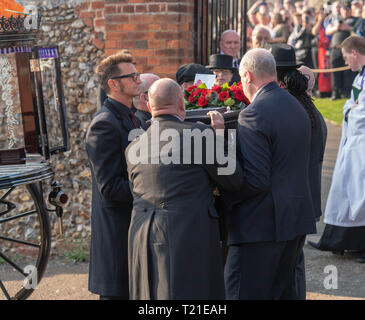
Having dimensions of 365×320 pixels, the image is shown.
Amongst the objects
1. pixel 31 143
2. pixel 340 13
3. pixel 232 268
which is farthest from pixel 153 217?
pixel 340 13

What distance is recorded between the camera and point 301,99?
464cm

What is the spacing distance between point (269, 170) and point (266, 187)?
10cm

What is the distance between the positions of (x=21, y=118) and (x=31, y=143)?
20cm

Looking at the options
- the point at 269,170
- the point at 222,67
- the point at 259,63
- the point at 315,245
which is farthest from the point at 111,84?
the point at 315,245

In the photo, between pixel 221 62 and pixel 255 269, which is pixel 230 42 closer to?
pixel 221 62

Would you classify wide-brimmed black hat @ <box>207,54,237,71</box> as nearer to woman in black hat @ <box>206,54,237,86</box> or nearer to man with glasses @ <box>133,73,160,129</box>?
woman in black hat @ <box>206,54,237,86</box>

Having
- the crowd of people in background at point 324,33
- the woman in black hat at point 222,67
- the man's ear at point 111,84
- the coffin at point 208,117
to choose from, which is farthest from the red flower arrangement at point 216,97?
the crowd of people in background at point 324,33

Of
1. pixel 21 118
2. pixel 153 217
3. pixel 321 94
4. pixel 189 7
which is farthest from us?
pixel 321 94

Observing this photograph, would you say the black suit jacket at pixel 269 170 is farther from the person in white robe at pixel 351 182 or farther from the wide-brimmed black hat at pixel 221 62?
the person in white robe at pixel 351 182

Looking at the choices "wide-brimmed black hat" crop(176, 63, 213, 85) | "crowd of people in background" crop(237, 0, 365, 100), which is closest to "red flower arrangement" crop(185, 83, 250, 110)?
"wide-brimmed black hat" crop(176, 63, 213, 85)

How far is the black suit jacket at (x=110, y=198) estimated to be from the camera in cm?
404

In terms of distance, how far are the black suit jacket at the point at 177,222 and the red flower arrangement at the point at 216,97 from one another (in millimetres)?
686

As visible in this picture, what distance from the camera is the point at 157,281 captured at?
362 cm

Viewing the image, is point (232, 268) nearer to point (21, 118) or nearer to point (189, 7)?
point (21, 118)
